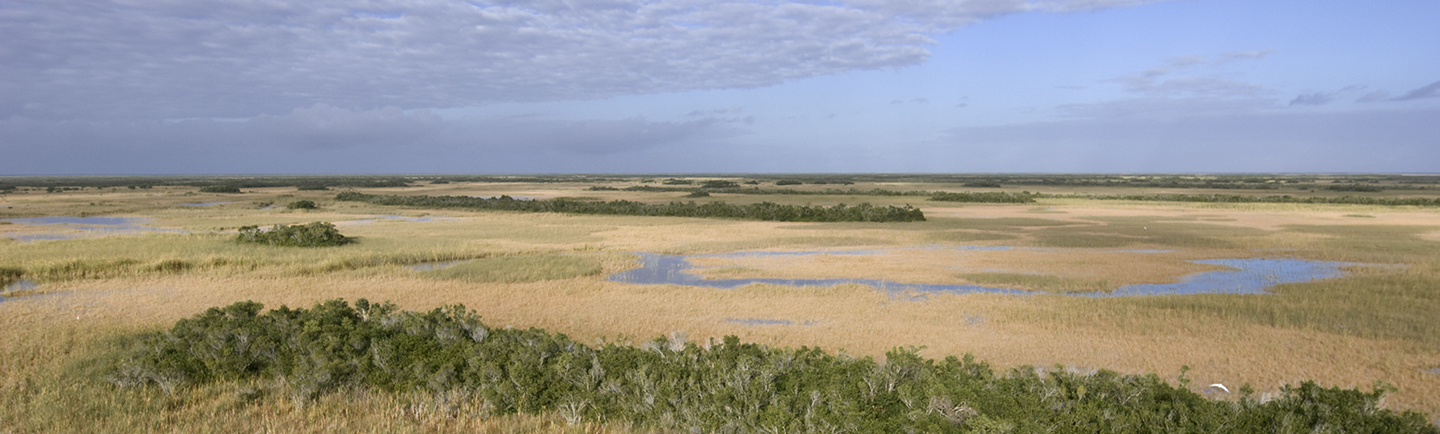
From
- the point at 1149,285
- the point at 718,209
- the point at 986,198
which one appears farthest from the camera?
the point at 986,198

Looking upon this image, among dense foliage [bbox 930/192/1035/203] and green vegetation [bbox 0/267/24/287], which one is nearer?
green vegetation [bbox 0/267/24/287]

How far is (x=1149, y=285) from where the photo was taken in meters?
18.1

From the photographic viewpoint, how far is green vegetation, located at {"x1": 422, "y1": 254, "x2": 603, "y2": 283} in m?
19.1

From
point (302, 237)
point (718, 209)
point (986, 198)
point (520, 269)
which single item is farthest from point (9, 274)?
point (986, 198)

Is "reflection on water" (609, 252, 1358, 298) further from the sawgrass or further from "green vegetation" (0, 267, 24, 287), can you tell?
"green vegetation" (0, 267, 24, 287)

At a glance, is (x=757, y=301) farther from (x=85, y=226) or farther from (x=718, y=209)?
(x=85, y=226)

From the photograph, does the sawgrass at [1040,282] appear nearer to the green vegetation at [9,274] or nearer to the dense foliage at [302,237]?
the dense foliage at [302,237]

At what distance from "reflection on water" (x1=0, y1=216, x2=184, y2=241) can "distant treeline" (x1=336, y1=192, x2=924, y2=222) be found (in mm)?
18365

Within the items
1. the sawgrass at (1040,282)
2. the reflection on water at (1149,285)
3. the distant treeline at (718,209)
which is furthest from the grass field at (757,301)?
the distant treeline at (718,209)

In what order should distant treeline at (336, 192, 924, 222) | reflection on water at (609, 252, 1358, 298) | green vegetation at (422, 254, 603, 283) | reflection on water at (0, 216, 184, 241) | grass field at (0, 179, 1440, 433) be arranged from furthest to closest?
distant treeline at (336, 192, 924, 222) → reflection on water at (0, 216, 184, 241) → green vegetation at (422, 254, 603, 283) → reflection on water at (609, 252, 1358, 298) → grass field at (0, 179, 1440, 433)

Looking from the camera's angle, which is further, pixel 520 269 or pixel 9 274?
pixel 520 269

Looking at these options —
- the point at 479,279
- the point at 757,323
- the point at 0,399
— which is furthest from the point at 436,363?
the point at 479,279

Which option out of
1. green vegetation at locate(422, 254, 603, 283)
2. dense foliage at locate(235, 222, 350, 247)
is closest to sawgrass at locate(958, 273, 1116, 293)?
green vegetation at locate(422, 254, 603, 283)

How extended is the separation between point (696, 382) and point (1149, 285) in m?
14.8
